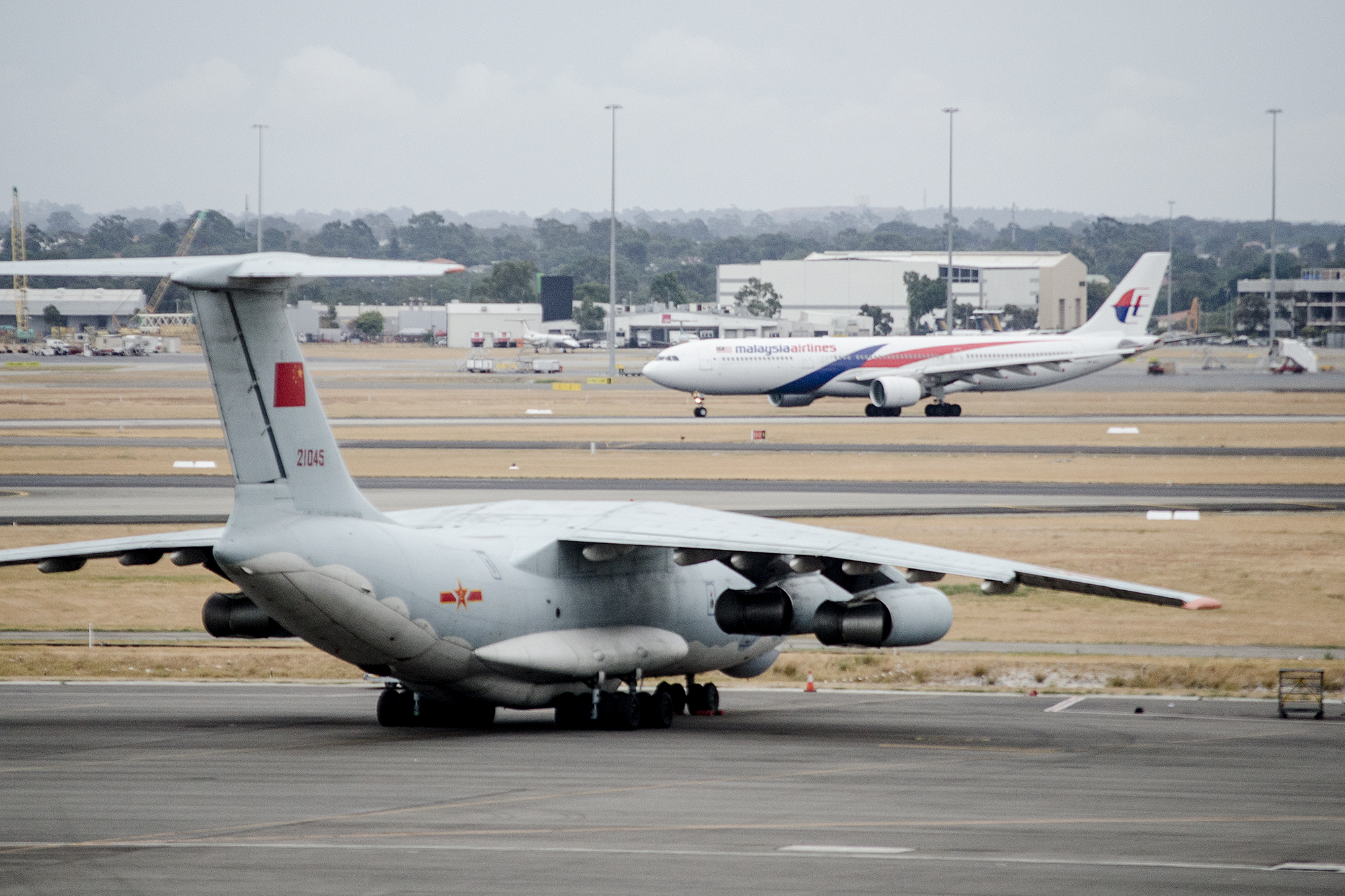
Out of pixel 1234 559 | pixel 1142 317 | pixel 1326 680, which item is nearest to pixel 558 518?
pixel 1326 680

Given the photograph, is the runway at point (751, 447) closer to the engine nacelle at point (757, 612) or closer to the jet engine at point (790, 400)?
the jet engine at point (790, 400)

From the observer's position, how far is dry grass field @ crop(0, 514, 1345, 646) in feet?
133

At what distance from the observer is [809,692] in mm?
34062

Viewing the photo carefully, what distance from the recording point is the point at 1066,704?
31.6 meters

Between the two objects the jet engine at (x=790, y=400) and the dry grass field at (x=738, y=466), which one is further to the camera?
the jet engine at (x=790, y=400)

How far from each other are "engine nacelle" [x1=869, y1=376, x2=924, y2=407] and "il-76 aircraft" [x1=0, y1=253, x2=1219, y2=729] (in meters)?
67.5

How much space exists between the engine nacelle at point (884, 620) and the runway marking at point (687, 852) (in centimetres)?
853

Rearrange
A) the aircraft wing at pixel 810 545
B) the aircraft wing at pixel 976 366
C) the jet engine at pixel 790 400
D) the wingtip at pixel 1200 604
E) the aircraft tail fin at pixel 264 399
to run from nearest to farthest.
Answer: the wingtip at pixel 1200 604, the aircraft tail fin at pixel 264 399, the aircraft wing at pixel 810 545, the aircraft wing at pixel 976 366, the jet engine at pixel 790 400

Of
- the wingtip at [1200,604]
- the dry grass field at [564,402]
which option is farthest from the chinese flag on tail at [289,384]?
the dry grass field at [564,402]

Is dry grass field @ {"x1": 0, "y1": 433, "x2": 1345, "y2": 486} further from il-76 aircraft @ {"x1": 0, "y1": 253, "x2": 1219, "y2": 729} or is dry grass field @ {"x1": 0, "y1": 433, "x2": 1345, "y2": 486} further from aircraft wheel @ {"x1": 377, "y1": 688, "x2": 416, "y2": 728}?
aircraft wheel @ {"x1": 377, "y1": 688, "x2": 416, "y2": 728}

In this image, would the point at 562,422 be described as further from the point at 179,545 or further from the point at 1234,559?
the point at 179,545

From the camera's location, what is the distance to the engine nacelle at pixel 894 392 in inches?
3860

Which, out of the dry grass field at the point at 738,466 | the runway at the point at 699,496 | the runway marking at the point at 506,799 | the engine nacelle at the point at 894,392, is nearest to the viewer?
the runway marking at the point at 506,799

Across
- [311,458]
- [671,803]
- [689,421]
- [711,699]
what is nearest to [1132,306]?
[689,421]
